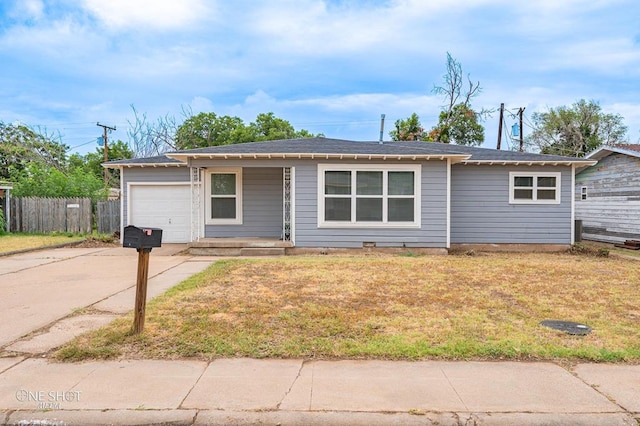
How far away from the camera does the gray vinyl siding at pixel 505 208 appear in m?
13.3

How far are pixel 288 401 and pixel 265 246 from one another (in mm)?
8914

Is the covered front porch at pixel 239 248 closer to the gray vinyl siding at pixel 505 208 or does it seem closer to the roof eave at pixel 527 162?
the gray vinyl siding at pixel 505 208

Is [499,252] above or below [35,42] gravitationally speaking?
below

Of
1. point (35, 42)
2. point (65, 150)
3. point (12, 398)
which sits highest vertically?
point (35, 42)

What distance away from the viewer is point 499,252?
1294cm

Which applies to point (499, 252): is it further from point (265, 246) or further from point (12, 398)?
point (12, 398)

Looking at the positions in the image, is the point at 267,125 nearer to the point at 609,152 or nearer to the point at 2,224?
the point at 2,224

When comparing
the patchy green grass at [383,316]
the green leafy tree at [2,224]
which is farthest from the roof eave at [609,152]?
the green leafy tree at [2,224]

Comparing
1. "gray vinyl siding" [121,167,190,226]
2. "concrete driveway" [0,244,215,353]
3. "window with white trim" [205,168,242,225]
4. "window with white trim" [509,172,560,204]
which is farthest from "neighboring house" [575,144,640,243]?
"gray vinyl siding" [121,167,190,226]

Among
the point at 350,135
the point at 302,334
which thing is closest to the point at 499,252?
the point at 302,334

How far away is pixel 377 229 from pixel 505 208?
4.33 meters

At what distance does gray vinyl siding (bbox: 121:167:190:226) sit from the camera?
558 inches

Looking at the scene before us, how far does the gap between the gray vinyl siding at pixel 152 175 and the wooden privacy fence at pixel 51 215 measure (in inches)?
143

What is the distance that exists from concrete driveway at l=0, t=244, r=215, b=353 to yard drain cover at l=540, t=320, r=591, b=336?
18.0 ft
